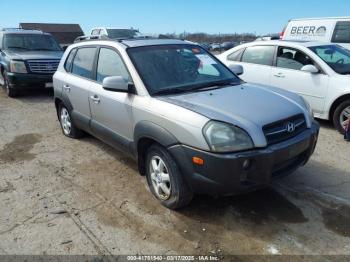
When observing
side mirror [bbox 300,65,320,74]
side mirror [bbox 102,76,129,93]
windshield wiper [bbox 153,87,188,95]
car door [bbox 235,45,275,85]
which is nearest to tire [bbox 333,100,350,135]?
side mirror [bbox 300,65,320,74]

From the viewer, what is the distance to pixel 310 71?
6.39 metres

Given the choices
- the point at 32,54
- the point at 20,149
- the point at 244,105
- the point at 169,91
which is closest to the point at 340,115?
the point at 244,105

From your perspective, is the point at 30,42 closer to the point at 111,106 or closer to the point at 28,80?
the point at 28,80

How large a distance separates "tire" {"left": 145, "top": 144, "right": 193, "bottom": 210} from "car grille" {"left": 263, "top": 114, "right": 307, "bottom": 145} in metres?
0.91

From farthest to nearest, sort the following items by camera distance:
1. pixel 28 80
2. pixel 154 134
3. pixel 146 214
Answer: pixel 28 80
pixel 146 214
pixel 154 134

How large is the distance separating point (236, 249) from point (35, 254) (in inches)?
69.4

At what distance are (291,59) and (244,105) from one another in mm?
3903

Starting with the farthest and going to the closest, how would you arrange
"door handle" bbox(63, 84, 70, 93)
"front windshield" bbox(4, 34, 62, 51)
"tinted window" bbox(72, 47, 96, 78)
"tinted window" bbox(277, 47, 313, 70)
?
"front windshield" bbox(4, 34, 62, 51), "tinted window" bbox(277, 47, 313, 70), "door handle" bbox(63, 84, 70, 93), "tinted window" bbox(72, 47, 96, 78)

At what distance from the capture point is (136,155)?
13.4ft

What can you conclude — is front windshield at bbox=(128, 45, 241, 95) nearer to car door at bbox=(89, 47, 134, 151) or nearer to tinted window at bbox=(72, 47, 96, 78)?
car door at bbox=(89, 47, 134, 151)

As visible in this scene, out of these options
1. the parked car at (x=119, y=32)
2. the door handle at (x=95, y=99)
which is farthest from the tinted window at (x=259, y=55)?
the parked car at (x=119, y=32)

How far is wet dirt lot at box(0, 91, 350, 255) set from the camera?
3.19 metres

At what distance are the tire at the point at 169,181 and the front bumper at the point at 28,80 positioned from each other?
22.9ft

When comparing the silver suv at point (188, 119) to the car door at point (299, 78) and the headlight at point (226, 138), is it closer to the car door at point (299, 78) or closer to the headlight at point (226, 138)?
the headlight at point (226, 138)
